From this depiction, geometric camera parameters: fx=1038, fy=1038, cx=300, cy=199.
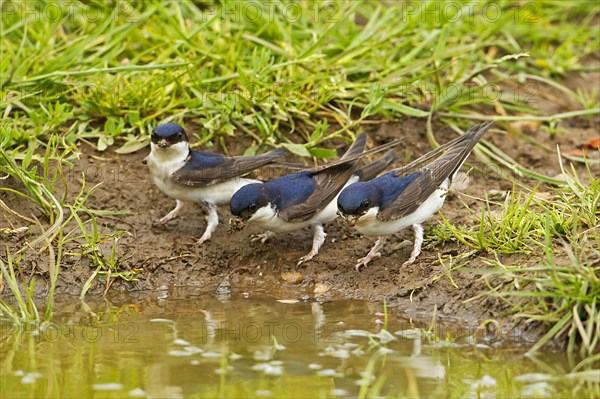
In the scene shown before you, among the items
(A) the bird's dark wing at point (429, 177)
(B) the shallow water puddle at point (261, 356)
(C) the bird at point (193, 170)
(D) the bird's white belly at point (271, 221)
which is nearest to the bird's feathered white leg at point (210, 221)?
(C) the bird at point (193, 170)

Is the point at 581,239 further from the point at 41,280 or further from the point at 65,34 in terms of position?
the point at 65,34

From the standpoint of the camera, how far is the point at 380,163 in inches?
308

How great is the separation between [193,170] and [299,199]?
815 mm

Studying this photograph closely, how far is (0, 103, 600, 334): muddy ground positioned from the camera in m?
6.67

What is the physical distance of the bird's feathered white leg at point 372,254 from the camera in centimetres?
716

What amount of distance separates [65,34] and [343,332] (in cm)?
470

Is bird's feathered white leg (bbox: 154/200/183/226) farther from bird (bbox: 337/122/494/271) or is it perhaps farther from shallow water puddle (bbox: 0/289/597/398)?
bird (bbox: 337/122/494/271)

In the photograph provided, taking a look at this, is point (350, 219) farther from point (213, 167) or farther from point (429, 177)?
point (213, 167)

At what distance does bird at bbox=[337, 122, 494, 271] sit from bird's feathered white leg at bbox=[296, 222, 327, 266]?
1.18 feet

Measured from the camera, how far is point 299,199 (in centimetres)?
727

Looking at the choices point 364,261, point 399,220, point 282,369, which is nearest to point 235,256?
point 364,261

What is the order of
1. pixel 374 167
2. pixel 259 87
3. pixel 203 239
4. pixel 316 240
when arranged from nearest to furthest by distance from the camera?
pixel 316 240 < pixel 203 239 < pixel 374 167 < pixel 259 87

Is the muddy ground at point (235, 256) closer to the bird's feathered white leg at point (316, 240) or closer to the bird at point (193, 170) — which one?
the bird's feathered white leg at point (316, 240)

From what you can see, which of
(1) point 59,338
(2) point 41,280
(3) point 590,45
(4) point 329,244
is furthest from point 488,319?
(3) point 590,45
